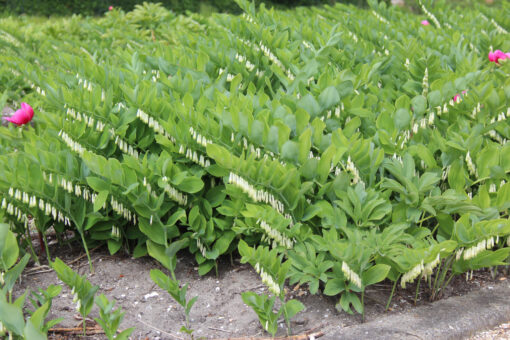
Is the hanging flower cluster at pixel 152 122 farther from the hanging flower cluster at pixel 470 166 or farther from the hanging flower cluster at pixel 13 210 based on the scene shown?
the hanging flower cluster at pixel 470 166

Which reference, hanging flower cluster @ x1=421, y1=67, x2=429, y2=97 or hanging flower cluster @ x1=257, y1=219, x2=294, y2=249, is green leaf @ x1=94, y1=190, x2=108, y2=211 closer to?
hanging flower cluster @ x1=257, y1=219, x2=294, y2=249

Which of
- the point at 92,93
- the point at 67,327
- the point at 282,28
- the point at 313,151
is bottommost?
the point at 67,327

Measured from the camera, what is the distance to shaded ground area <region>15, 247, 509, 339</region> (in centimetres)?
199

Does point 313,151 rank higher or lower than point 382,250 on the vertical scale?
higher

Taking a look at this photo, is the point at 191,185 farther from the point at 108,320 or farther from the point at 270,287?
the point at 108,320

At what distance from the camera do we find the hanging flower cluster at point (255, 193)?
1970mm

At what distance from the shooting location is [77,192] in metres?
2.23

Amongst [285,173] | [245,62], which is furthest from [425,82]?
[285,173]

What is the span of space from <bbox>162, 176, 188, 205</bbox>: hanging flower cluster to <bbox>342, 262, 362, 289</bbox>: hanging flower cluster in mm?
742

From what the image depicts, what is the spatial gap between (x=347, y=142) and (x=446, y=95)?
61cm

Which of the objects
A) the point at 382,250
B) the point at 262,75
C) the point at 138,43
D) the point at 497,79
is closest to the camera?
the point at 382,250

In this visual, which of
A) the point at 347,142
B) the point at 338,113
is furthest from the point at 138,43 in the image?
the point at 347,142

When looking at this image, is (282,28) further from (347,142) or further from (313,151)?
(347,142)

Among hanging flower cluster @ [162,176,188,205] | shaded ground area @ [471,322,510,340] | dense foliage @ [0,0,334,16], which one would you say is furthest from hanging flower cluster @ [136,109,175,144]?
dense foliage @ [0,0,334,16]
